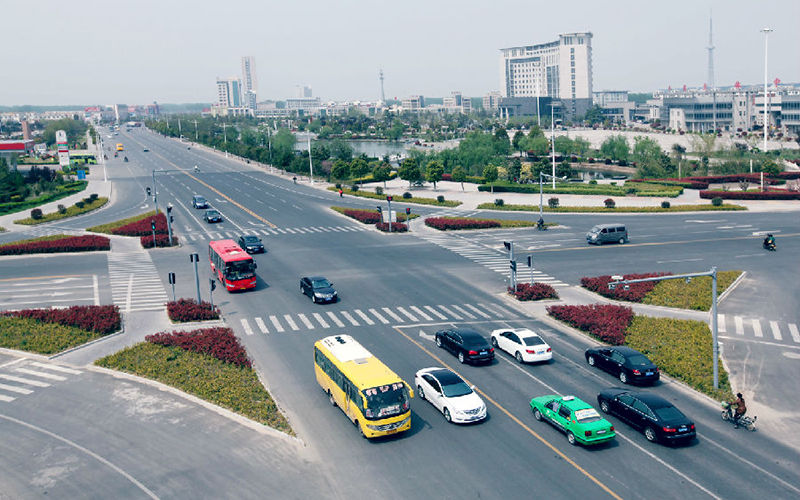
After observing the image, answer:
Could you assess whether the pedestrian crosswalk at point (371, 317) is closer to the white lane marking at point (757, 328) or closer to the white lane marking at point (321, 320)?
the white lane marking at point (321, 320)

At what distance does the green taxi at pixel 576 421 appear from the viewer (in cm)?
2461

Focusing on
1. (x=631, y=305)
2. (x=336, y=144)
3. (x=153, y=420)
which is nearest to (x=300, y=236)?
(x=631, y=305)

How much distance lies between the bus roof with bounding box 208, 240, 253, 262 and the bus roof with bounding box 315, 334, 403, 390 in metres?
18.6

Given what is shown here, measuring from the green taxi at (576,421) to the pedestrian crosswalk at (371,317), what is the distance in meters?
14.9

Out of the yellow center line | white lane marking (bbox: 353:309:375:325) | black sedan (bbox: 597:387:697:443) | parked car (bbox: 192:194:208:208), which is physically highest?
parked car (bbox: 192:194:208:208)

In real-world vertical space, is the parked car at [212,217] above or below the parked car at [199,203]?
below

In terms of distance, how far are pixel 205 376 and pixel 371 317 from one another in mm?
12370

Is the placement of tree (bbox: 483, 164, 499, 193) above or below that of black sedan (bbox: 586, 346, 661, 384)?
above

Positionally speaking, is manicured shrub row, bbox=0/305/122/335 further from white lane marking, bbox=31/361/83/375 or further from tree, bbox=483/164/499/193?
tree, bbox=483/164/499/193

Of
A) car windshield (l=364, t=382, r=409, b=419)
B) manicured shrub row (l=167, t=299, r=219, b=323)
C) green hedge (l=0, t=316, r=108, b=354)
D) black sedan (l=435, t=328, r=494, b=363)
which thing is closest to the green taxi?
car windshield (l=364, t=382, r=409, b=419)

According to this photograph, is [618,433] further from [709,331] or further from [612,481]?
[709,331]

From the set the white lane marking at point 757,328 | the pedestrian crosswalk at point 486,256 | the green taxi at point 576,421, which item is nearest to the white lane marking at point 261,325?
the pedestrian crosswalk at point 486,256

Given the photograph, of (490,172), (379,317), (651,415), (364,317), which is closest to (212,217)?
(490,172)

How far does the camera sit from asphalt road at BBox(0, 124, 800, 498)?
74.6 ft
